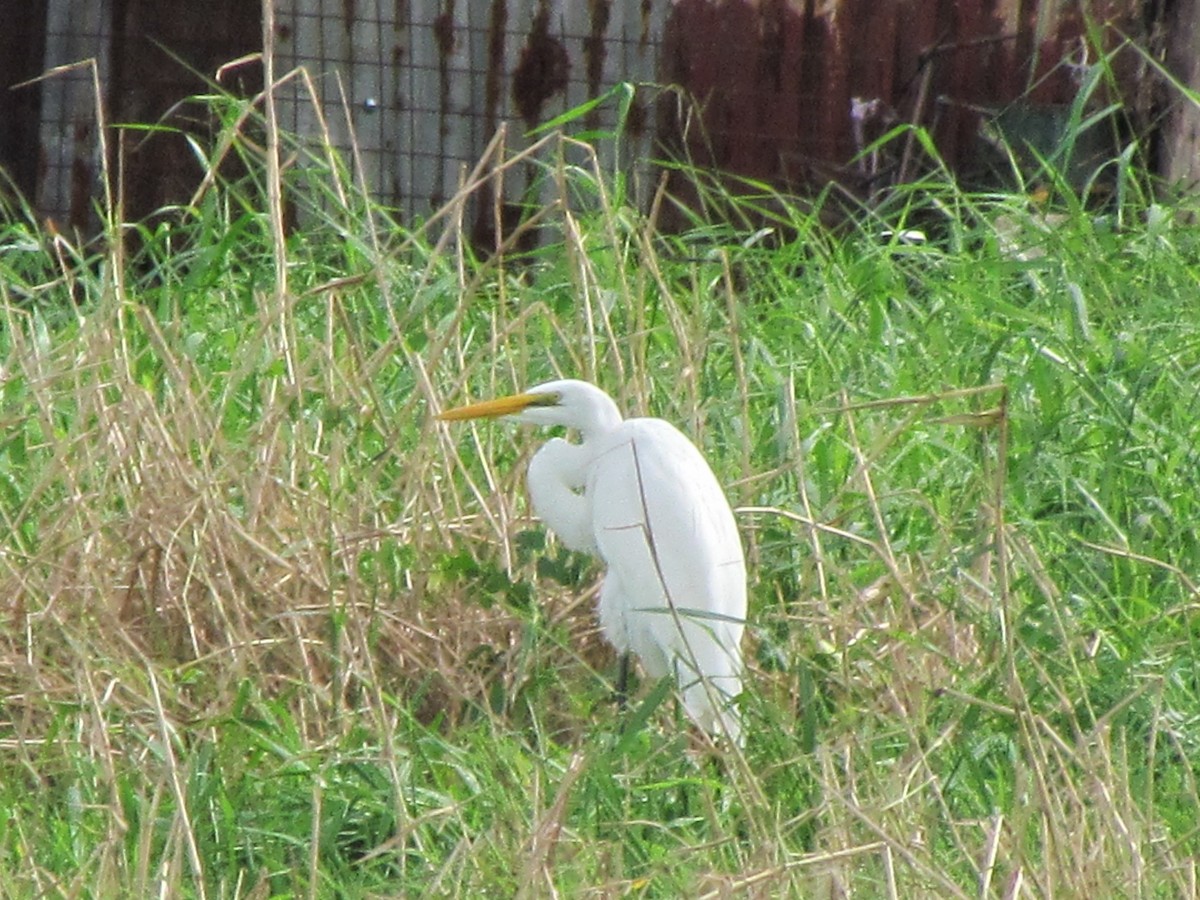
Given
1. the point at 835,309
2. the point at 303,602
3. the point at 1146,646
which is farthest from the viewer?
the point at 835,309

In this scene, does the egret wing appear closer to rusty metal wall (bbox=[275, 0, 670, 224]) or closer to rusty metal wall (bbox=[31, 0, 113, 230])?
rusty metal wall (bbox=[275, 0, 670, 224])

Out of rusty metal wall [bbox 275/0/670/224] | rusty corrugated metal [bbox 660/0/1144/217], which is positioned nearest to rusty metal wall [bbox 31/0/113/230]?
rusty metal wall [bbox 275/0/670/224]

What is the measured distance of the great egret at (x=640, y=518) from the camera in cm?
278

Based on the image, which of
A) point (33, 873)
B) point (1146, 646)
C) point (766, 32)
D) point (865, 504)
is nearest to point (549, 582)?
point (865, 504)

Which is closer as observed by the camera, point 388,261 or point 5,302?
point 5,302

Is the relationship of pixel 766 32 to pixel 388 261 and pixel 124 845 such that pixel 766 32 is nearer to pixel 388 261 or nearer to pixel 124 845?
pixel 388 261

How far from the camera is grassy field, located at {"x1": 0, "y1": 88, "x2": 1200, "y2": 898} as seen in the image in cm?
209

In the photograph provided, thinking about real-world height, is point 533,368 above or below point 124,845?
above

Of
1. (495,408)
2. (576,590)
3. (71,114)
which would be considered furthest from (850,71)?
(495,408)

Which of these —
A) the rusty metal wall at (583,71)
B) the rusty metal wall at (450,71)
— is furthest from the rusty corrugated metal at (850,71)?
the rusty metal wall at (450,71)

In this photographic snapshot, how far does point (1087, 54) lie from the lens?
193 inches

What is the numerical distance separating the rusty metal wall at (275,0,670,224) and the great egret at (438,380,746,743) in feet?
6.53

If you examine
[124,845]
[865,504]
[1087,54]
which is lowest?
[124,845]

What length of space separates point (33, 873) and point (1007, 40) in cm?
360
